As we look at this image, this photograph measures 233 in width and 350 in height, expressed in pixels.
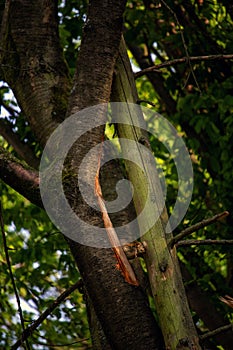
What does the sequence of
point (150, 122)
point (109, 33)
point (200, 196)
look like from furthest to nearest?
1. point (150, 122)
2. point (200, 196)
3. point (109, 33)

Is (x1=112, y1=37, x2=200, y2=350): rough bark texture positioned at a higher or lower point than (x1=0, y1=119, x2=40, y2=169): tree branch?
lower

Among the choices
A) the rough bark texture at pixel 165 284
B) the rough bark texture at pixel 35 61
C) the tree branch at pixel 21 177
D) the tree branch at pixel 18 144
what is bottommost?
the rough bark texture at pixel 165 284

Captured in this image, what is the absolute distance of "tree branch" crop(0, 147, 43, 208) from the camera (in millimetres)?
2580

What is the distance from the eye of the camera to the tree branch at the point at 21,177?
2.58 m

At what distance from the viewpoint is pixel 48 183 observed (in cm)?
254

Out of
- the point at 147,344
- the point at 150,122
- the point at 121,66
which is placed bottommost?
the point at 147,344

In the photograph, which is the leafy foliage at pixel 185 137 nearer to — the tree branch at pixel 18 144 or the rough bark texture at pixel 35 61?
the tree branch at pixel 18 144

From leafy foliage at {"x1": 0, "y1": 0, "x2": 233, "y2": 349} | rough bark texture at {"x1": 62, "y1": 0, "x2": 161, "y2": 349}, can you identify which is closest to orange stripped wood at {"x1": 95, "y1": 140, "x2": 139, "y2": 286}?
rough bark texture at {"x1": 62, "y1": 0, "x2": 161, "y2": 349}

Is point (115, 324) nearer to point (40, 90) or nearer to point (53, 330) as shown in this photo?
point (40, 90)

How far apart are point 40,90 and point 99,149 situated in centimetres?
59

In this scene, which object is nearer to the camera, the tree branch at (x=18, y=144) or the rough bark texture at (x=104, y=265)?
the rough bark texture at (x=104, y=265)

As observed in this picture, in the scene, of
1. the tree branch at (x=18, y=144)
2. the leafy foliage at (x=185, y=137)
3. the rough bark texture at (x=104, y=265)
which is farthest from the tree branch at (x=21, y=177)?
the tree branch at (x=18, y=144)

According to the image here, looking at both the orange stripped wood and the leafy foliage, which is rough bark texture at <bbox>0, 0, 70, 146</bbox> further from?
the leafy foliage

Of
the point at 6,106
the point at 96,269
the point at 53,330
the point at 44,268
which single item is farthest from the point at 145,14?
the point at 96,269
